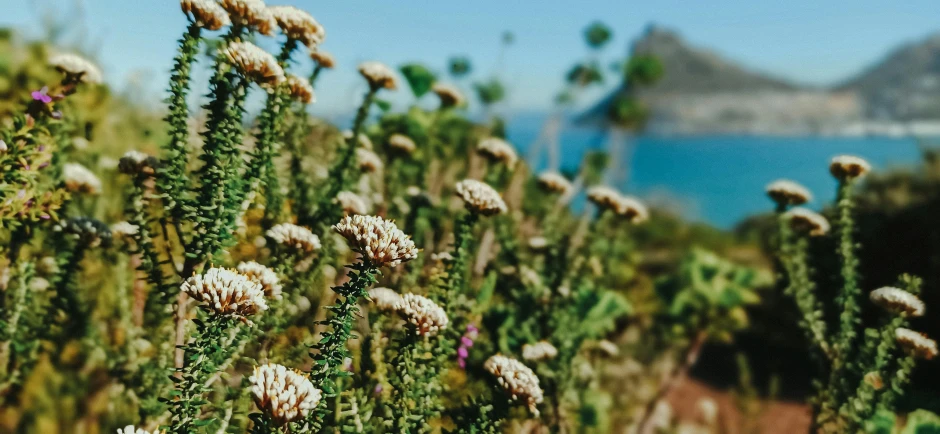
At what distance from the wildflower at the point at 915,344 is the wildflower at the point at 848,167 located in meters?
0.54

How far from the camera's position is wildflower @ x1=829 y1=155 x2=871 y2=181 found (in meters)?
2.18

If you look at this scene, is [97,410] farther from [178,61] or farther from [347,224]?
[347,224]

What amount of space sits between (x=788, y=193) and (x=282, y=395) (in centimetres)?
209

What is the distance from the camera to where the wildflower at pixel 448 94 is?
321 cm

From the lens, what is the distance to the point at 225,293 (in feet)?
3.72

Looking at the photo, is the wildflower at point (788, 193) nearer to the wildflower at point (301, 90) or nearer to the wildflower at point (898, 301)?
the wildflower at point (898, 301)

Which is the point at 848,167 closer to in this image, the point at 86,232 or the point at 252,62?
the point at 252,62

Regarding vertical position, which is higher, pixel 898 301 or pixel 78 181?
pixel 78 181

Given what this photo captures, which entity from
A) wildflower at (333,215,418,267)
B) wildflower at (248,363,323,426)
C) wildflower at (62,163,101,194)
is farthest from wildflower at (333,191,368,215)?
wildflower at (248,363,323,426)

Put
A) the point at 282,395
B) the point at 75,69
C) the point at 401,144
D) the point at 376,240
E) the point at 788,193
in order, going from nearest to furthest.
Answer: the point at 282,395 < the point at 376,240 < the point at 75,69 < the point at 788,193 < the point at 401,144

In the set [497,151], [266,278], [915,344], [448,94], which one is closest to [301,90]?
→ [266,278]

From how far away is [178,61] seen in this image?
1.52 metres

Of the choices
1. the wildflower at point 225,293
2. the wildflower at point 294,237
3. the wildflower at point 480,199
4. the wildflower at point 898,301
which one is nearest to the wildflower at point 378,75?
the wildflower at point 480,199

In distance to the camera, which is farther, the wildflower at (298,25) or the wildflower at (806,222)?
the wildflower at (806,222)
